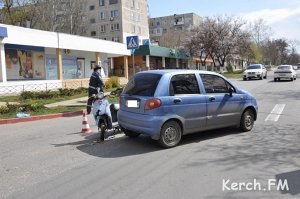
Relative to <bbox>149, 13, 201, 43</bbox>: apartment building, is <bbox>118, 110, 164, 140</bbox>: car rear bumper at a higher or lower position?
lower

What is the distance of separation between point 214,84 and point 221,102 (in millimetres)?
458

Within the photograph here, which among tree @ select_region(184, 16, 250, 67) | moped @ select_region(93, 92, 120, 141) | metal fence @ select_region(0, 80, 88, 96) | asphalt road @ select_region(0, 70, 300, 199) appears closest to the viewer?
asphalt road @ select_region(0, 70, 300, 199)

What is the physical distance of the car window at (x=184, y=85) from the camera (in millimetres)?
8102

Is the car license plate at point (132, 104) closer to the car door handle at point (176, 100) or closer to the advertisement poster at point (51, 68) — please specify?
the car door handle at point (176, 100)

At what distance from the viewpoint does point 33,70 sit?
28156 mm

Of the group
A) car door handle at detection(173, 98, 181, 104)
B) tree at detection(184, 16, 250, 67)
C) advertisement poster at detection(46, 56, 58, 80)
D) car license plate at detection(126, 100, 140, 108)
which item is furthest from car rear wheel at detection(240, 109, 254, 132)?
tree at detection(184, 16, 250, 67)

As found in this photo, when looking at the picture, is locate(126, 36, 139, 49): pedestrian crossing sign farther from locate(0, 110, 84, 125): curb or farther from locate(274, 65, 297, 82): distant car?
locate(274, 65, 297, 82): distant car

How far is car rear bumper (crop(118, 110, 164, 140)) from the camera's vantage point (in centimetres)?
770

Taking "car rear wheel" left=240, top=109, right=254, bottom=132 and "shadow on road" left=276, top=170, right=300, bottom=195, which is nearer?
"shadow on road" left=276, top=170, right=300, bottom=195

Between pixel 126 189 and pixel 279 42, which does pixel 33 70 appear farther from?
pixel 279 42

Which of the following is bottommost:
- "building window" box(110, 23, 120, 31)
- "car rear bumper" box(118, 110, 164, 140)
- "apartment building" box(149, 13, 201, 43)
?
"car rear bumper" box(118, 110, 164, 140)

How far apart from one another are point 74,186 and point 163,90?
3.09 meters

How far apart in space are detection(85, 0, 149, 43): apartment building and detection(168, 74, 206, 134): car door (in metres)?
74.5

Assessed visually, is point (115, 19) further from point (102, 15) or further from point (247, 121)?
point (247, 121)
